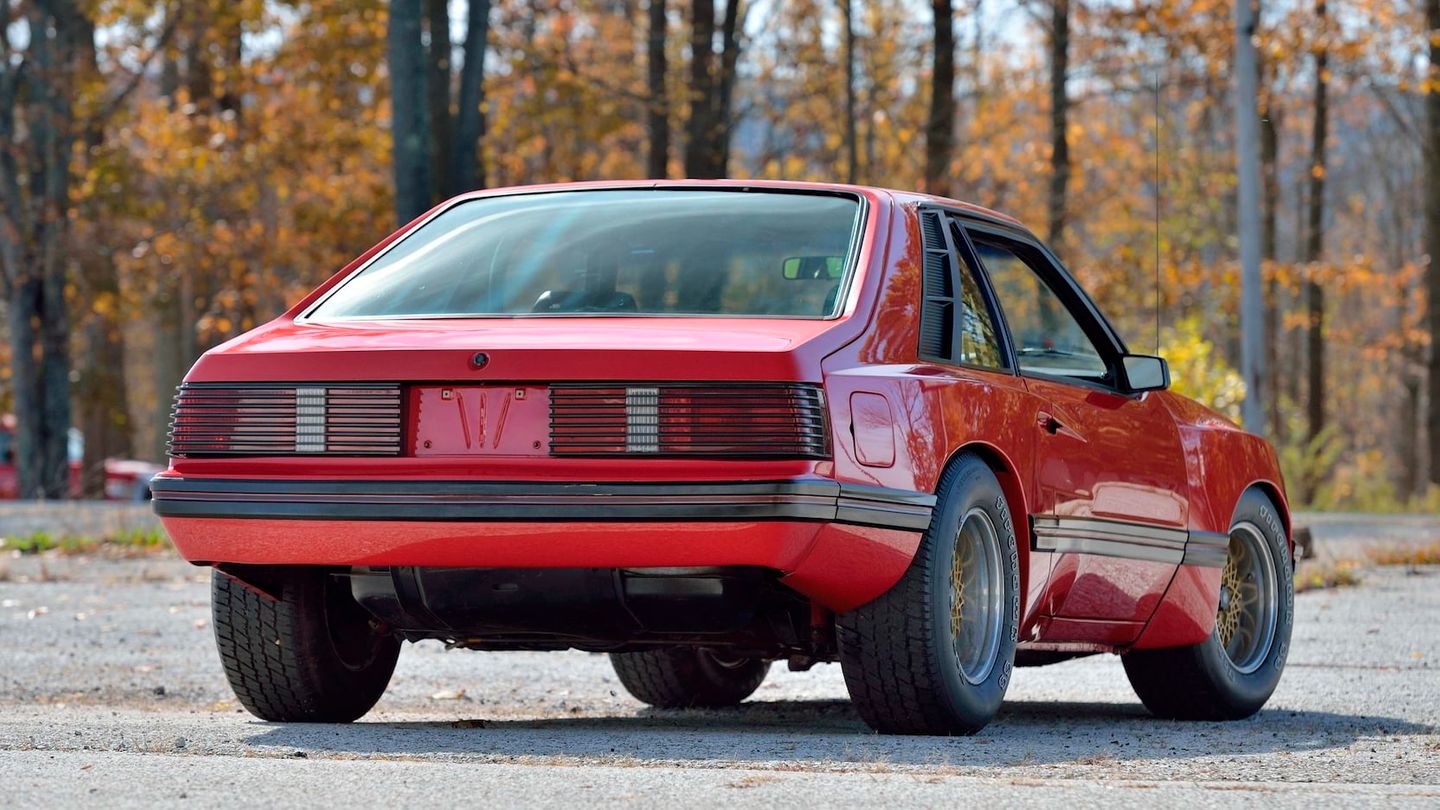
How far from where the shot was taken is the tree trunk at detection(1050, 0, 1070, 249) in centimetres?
3228

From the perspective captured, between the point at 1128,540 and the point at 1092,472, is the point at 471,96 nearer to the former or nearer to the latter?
the point at 1128,540

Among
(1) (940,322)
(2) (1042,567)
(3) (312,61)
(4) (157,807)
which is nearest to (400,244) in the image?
(1) (940,322)

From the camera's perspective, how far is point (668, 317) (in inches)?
216

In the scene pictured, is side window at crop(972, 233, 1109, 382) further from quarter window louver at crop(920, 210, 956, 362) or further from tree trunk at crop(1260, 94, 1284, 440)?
tree trunk at crop(1260, 94, 1284, 440)

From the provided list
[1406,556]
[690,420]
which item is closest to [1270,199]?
[1406,556]

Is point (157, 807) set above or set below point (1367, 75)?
below

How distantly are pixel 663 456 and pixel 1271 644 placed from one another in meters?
3.62

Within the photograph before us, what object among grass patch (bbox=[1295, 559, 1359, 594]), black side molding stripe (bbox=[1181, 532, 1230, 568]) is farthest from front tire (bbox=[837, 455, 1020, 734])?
grass patch (bbox=[1295, 559, 1359, 594])

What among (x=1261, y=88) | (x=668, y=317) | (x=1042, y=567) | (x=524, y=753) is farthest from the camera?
(x=1261, y=88)

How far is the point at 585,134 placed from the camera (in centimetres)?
3247

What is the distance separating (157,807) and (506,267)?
2322mm

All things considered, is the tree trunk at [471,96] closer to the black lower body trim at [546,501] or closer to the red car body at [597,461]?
the red car body at [597,461]

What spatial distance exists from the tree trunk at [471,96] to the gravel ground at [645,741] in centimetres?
1414

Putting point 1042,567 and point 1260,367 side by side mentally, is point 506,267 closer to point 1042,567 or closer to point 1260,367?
point 1042,567
